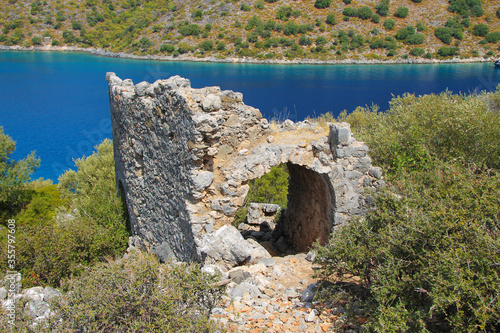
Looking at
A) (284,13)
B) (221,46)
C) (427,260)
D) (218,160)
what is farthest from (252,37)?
(427,260)

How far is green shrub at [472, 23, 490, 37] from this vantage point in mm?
59200

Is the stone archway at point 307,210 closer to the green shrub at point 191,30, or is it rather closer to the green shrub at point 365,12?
the green shrub at point 191,30

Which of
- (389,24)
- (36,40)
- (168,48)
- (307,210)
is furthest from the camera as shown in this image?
(36,40)

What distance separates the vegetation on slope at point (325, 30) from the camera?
6109 cm

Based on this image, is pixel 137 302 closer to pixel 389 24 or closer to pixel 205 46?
pixel 205 46

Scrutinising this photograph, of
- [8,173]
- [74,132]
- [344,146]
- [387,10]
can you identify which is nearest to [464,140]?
[344,146]

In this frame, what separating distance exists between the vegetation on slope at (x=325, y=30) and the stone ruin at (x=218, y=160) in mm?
56905

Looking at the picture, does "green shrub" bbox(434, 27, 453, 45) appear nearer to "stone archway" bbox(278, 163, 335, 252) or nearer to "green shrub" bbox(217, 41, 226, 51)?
"green shrub" bbox(217, 41, 226, 51)

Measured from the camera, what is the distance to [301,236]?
1023cm

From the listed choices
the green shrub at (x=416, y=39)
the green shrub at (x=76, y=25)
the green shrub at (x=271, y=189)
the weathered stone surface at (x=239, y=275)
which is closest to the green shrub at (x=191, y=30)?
the green shrub at (x=76, y=25)

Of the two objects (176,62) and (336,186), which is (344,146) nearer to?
(336,186)

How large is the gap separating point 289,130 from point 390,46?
59411mm

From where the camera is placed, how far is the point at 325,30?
210ft

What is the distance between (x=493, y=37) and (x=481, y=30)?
8.56ft
